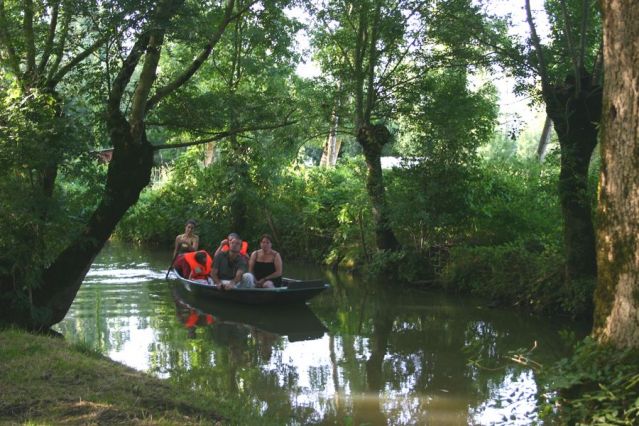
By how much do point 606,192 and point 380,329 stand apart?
8580mm

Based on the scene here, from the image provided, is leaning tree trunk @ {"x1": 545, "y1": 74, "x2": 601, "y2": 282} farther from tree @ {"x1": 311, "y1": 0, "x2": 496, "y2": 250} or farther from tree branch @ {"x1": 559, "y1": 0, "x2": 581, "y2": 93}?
tree @ {"x1": 311, "y1": 0, "x2": 496, "y2": 250}

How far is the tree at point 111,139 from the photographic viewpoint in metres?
9.36

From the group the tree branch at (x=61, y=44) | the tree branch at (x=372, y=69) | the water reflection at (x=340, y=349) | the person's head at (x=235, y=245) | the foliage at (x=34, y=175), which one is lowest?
the water reflection at (x=340, y=349)

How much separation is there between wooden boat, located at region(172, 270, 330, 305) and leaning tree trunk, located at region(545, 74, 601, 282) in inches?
186

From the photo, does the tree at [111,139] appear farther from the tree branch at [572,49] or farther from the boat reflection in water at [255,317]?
the tree branch at [572,49]

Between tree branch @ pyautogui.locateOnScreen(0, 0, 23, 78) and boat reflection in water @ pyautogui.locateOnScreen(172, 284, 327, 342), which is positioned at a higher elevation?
tree branch @ pyautogui.locateOnScreen(0, 0, 23, 78)

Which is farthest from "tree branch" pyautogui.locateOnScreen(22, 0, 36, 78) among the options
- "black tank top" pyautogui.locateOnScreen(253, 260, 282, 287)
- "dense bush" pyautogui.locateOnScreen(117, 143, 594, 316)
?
"dense bush" pyautogui.locateOnScreen(117, 143, 594, 316)

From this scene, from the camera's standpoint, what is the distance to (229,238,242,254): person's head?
1445cm

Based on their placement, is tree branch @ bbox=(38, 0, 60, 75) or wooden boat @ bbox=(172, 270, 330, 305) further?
wooden boat @ bbox=(172, 270, 330, 305)

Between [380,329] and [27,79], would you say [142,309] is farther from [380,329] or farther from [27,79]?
[27,79]

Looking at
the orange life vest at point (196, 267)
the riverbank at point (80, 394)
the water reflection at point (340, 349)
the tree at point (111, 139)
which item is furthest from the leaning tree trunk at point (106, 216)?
the orange life vest at point (196, 267)

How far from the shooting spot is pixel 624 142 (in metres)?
4.57

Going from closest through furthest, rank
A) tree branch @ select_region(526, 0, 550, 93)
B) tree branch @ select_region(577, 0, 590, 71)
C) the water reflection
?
the water reflection → tree branch @ select_region(577, 0, 590, 71) → tree branch @ select_region(526, 0, 550, 93)

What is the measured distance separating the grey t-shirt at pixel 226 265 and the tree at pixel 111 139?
15.1 ft
